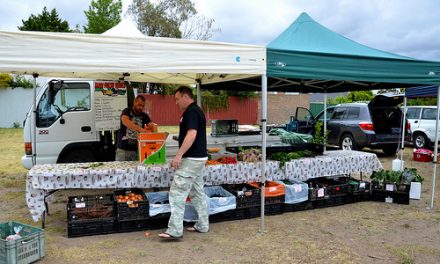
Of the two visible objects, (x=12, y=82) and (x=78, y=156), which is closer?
(x=78, y=156)

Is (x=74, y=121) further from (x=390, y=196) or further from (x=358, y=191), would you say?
(x=390, y=196)

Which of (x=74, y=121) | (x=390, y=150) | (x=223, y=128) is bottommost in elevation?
(x=390, y=150)

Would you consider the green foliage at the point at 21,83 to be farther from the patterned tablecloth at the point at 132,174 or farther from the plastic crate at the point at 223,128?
the patterned tablecloth at the point at 132,174

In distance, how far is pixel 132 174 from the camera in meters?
4.86

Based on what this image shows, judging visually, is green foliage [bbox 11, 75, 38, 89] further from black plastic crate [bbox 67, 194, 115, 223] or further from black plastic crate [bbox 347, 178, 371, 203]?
black plastic crate [bbox 347, 178, 371, 203]

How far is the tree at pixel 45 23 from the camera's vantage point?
30859 millimetres

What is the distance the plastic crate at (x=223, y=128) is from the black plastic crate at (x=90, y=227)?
2.74 m

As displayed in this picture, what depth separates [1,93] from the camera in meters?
21.3

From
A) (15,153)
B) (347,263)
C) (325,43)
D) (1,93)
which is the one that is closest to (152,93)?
(1,93)

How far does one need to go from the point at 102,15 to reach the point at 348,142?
32.1 metres

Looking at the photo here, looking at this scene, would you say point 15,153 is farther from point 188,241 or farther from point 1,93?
point 1,93

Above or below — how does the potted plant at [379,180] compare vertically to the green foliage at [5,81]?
below

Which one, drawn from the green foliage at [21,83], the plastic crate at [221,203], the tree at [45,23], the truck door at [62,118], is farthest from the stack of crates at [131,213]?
the tree at [45,23]

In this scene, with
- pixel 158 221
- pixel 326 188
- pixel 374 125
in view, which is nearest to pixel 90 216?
pixel 158 221
